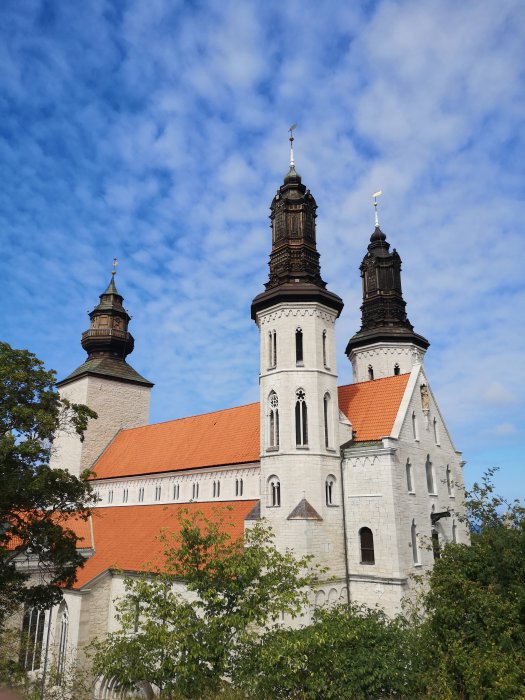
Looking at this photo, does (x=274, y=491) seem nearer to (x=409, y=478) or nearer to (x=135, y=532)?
(x=409, y=478)

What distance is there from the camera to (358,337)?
38188 mm

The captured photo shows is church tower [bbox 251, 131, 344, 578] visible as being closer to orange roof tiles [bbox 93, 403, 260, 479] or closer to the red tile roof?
the red tile roof

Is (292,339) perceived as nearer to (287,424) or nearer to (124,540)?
(287,424)

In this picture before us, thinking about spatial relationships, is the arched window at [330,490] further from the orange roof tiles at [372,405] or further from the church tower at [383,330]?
the church tower at [383,330]

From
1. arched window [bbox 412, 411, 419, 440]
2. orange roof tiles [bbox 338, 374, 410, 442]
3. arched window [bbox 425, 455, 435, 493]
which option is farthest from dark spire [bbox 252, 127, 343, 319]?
arched window [bbox 425, 455, 435, 493]

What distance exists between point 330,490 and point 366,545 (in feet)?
9.29

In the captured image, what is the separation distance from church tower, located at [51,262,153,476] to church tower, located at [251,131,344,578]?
1895 cm

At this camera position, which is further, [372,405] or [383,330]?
[383,330]

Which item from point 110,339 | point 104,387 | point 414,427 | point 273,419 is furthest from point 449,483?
point 110,339

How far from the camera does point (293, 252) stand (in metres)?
27.6

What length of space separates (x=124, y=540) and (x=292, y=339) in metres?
15.1

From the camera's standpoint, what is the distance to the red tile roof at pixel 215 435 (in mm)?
27078

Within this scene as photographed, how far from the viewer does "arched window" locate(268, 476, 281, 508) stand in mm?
23837

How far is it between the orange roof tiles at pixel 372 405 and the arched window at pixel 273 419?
4147 millimetres
